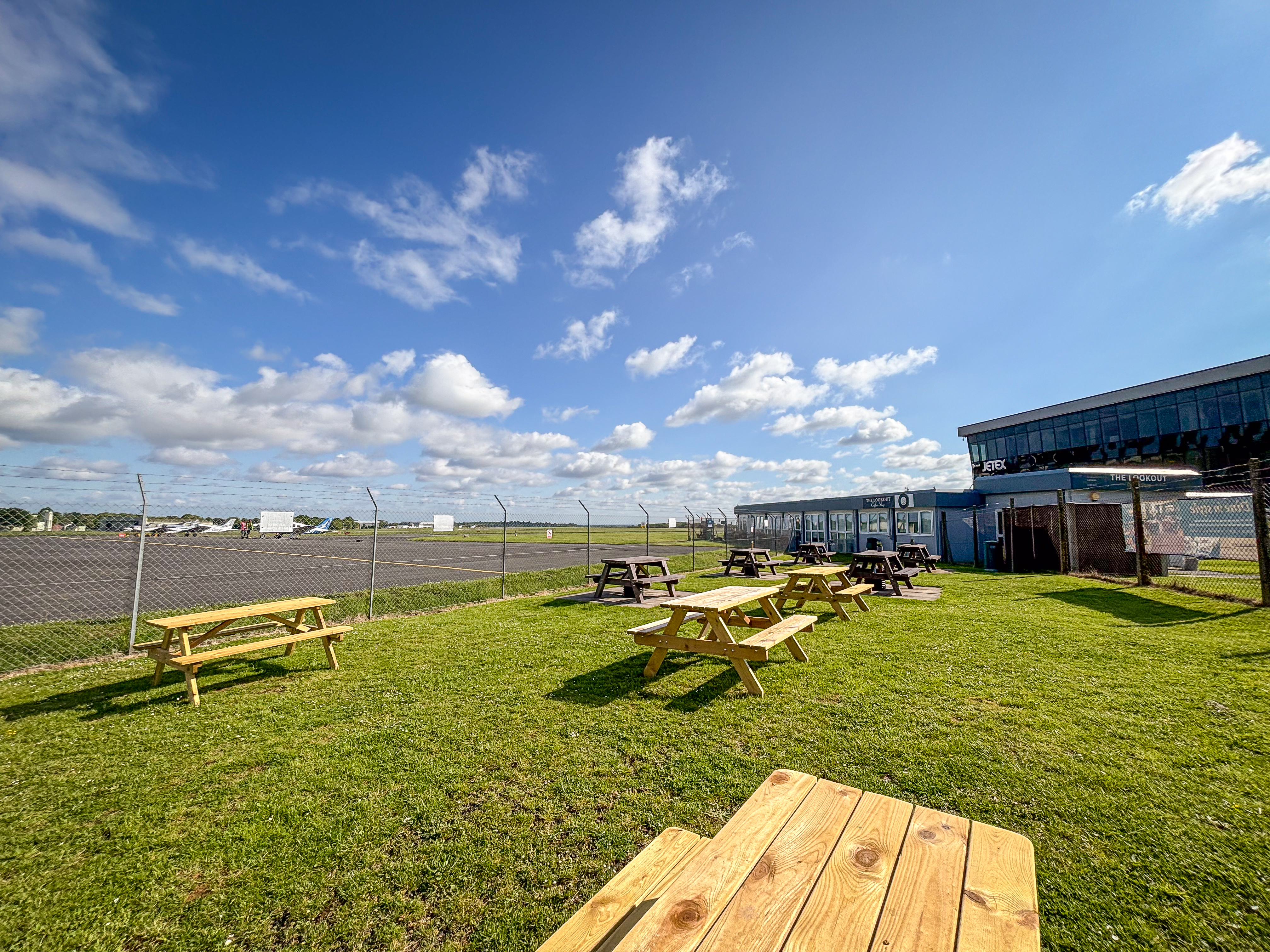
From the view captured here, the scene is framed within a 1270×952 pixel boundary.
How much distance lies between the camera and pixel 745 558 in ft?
52.0

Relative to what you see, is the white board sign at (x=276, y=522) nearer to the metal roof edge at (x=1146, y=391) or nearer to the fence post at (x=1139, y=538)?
the fence post at (x=1139, y=538)

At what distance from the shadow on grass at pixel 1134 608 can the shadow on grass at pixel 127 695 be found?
→ 12209 mm

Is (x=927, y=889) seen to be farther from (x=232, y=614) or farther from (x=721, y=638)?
(x=232, y=614)

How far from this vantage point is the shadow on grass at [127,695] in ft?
15.4

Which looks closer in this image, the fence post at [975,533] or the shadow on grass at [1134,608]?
the shadow on grass at [1134,608]

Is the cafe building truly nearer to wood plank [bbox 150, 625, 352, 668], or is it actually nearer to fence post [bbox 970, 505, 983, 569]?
fence post [bbox 970, 505, 983, 569]

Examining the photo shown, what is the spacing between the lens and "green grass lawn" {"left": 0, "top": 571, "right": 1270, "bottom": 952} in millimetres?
2281

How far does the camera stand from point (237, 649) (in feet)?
17.0

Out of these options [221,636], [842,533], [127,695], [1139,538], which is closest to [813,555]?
[842,533]

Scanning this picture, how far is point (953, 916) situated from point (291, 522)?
9.64 metres

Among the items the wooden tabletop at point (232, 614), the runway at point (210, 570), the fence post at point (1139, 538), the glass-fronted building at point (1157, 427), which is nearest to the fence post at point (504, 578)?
the runway at point (210, 570)

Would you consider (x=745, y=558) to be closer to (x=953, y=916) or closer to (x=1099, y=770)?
(x=1099, y=770)

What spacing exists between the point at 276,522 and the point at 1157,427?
42.3 meters

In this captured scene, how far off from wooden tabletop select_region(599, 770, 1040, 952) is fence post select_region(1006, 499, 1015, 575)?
17678mm
